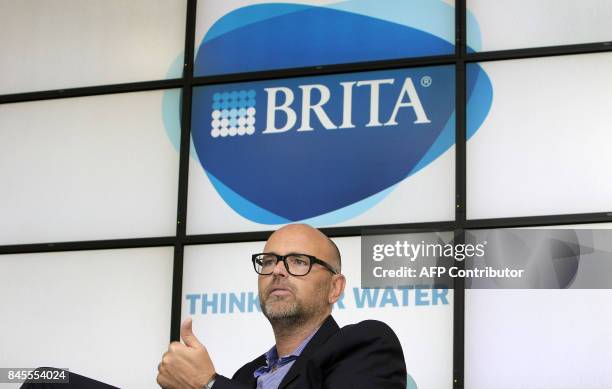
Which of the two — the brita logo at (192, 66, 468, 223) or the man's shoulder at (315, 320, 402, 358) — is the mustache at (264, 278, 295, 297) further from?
the brita logo at (192, 66, 468, 223)

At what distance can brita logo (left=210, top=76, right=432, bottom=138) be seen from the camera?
5324mm

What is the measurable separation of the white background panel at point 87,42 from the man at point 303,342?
2630 millimetres

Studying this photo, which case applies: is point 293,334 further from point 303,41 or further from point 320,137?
point 303,41

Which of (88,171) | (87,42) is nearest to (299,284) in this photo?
(88,171)

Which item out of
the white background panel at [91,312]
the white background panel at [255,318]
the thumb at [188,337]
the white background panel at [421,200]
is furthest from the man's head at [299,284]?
the white background panel at [91,312]

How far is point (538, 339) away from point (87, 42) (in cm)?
277

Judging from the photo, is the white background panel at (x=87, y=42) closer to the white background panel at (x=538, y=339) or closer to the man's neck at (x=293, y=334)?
the white background panel at (x=538, y=339)

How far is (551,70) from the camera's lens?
5.18 m

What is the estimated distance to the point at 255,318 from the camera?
17.2ft

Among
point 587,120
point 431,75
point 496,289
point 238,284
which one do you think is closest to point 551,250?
point 496,289

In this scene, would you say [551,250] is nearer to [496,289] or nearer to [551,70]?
[496,289]

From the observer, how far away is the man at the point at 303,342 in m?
2.76

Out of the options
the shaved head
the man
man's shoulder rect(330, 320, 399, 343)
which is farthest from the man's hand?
the shaved head

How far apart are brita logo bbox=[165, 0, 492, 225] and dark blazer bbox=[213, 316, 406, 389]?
233 cm
